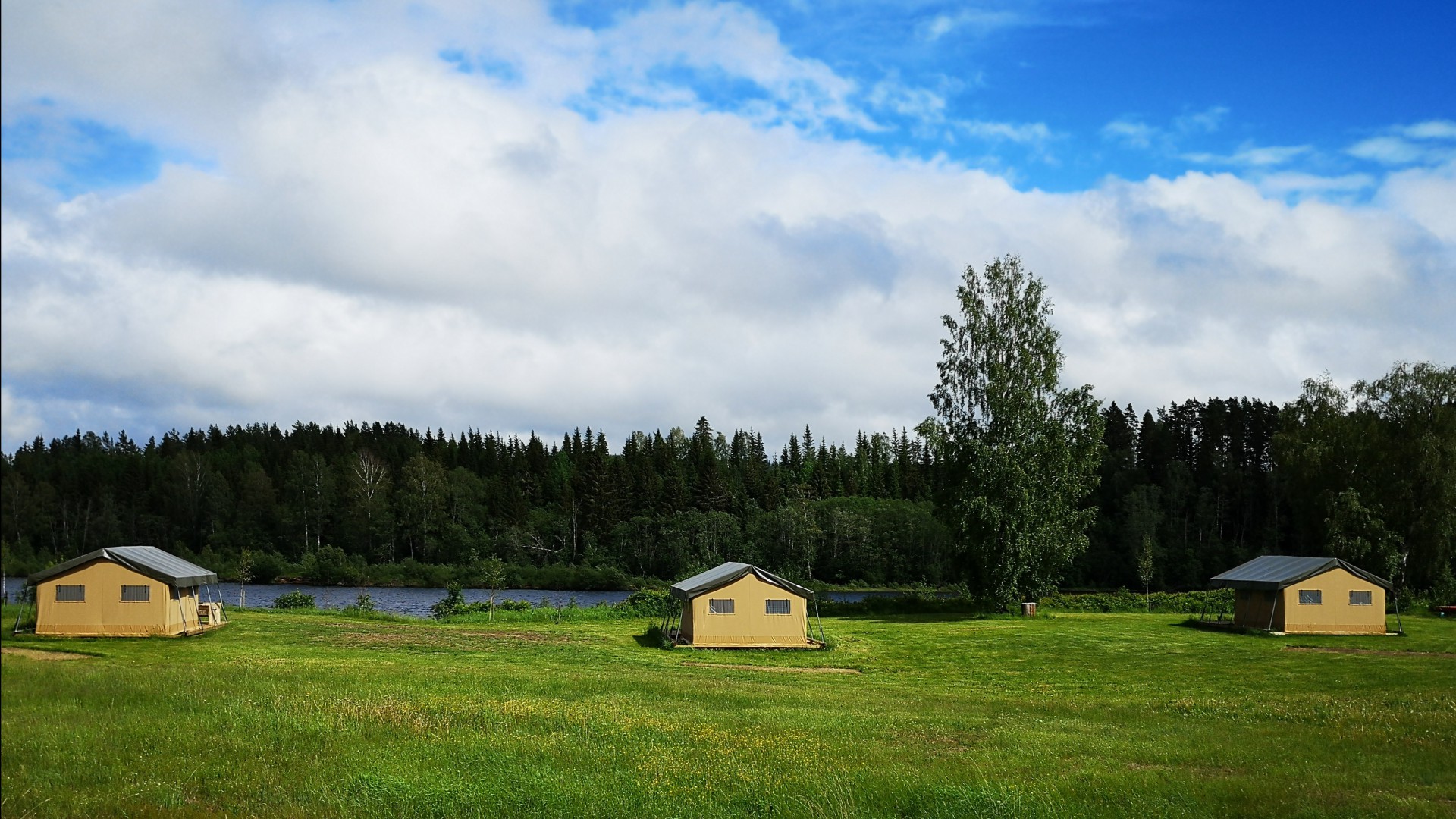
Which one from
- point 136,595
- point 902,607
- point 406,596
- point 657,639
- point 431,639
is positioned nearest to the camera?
point 136,595

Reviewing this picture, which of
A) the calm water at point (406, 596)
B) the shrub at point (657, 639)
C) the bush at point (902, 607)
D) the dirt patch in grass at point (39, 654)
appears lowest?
the calm water at point (406, 596)

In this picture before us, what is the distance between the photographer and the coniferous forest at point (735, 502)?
2331 inches

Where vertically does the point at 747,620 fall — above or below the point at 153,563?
below

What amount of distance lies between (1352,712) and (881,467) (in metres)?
143

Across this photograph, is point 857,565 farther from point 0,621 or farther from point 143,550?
point 0,621

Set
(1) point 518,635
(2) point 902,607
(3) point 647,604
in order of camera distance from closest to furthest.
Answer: (1) point 518,635
(3) point 647,604
(2) point 902,607

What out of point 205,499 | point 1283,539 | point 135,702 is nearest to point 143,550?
point 205,499

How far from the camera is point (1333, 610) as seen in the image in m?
51.5

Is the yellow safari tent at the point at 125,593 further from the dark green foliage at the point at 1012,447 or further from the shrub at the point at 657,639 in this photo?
the dark green foliage at the point at 1012,447

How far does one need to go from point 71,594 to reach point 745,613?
93.3 ft

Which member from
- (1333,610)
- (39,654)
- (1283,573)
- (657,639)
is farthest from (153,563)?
(1333,610)

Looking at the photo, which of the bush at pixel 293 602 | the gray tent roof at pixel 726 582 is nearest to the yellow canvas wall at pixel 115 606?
the bush at pixel 293 602

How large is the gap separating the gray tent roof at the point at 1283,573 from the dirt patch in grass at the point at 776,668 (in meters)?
27.0

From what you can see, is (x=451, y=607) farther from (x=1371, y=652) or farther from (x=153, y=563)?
(x=1371, y=652)
